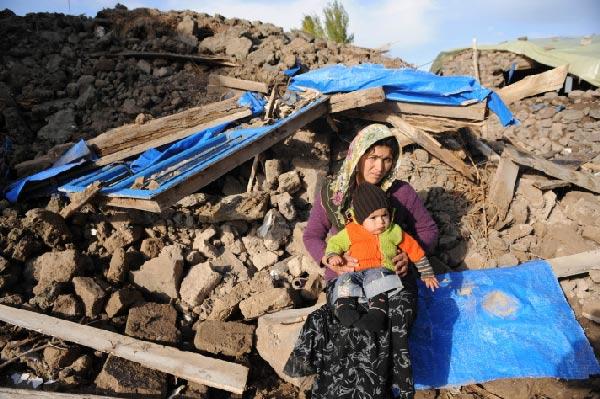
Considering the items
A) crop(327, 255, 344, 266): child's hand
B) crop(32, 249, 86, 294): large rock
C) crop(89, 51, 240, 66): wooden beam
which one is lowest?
crop(32, 249, 86, 294): large rock

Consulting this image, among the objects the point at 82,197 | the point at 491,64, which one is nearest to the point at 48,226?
the point at 82,197

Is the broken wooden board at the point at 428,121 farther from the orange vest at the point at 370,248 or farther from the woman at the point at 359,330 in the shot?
the orange vest at the point at 370,248

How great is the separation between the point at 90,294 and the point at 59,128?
3092 millimetres

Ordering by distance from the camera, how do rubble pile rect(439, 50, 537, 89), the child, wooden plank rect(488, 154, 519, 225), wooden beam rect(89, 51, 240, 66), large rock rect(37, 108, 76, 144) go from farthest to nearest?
rubble pile rect(439, 50, 537, 89) → wooden beam rect(89, 51, 240, 66) → large rock rect(37, 108, 76, 144) → wooden plank rect(488, 154, 519, 225) → the child

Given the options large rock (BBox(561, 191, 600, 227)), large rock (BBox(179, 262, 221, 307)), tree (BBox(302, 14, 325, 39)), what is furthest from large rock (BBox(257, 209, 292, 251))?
tree (BBox(302, 14, 325, 39))

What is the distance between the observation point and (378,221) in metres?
2.51

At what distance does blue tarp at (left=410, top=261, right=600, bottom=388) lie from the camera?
2705mm

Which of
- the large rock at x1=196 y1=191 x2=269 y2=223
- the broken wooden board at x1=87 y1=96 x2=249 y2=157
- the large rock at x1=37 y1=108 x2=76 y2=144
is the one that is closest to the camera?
the large rock at x1=196 y1=191 x2=269 y2=223

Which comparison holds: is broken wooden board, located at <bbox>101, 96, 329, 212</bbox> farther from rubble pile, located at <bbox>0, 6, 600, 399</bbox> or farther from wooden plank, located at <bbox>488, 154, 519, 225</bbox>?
wooden plank, located at <bbox>488, 154, 519, 225</bbox>

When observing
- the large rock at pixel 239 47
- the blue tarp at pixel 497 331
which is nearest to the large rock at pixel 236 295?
the blue tarp at pixel 497 331

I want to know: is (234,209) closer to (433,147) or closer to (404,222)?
(404,222)

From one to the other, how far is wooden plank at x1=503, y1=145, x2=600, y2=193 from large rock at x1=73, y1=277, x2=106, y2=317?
477cm

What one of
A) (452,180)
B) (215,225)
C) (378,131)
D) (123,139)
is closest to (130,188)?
(215,225)

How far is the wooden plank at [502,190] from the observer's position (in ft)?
14.1
